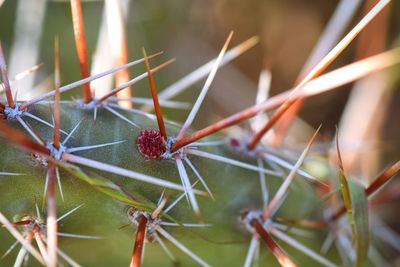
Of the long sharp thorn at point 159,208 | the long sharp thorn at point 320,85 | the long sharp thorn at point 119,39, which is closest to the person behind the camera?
the long sharp thorn at point 320,85

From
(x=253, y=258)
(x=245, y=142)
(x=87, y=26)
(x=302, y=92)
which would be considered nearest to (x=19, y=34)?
(x=87, y=26)

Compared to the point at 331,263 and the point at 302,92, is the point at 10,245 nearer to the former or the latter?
the point at 302,92

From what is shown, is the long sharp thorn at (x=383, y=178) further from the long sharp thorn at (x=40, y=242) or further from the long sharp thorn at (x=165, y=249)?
the long sharp thorn at (x=40, y=242)

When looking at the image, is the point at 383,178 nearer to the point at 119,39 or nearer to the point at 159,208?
the point at 159,208

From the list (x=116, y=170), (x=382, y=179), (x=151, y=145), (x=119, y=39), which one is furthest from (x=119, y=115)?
(x=382, y=179)

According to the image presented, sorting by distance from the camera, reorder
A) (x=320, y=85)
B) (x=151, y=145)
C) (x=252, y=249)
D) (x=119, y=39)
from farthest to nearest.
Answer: (x=119, y=39)
(x=252, y=249)
(x=151, y=145)
(x=320, y=85)

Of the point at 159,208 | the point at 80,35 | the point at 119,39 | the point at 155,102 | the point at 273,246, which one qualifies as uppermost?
the point at 119,39

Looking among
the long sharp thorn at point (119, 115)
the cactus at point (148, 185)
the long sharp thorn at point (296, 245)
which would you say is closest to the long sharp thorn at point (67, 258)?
the cactus at point (148, 185)
